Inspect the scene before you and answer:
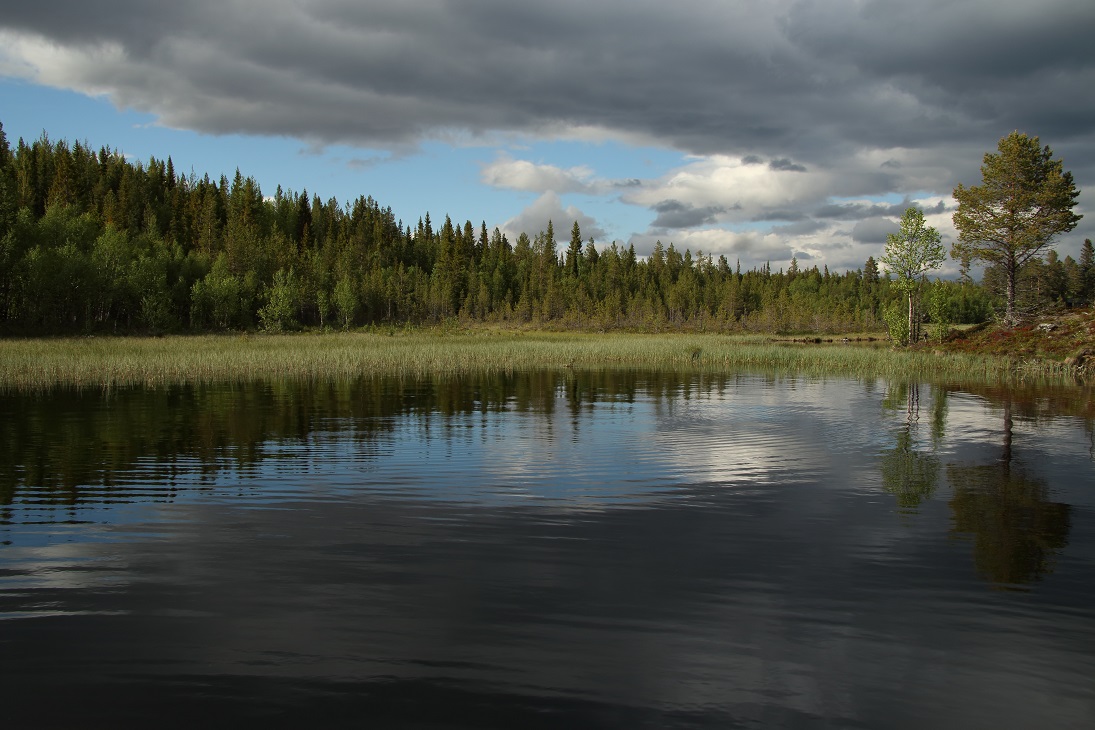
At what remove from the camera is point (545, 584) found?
772 cm

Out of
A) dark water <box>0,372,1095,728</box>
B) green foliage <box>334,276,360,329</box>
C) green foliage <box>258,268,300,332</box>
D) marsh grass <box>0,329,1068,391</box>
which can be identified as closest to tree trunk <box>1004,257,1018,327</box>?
marsh grass <box>0,329,1068,391</box>

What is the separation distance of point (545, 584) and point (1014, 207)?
5924 cm

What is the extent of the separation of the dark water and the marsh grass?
19.7 metres

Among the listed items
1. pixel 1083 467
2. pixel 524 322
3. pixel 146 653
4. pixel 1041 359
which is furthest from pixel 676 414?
pixel 524 322

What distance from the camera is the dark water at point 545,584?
18.0 ft

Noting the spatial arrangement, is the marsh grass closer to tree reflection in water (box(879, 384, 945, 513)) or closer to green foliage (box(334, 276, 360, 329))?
tree reflection in water (box(879, 384, 945, 513))

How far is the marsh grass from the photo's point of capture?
33438 mm

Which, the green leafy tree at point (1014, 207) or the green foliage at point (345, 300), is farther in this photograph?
the green foliage at point (345, 300)

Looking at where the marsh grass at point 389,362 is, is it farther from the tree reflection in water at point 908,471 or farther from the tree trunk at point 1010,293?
the tree reflection in water at point 908,471

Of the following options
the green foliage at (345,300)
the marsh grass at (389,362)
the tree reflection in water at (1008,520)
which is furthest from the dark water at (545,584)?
the green foliage at (345,300)

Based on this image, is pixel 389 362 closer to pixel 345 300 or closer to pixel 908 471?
pixel 908 471

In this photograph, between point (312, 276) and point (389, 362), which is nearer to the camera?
point (389, 362)

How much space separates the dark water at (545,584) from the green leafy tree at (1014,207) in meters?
45.4

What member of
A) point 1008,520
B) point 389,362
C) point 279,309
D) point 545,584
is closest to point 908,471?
point 1008,520
